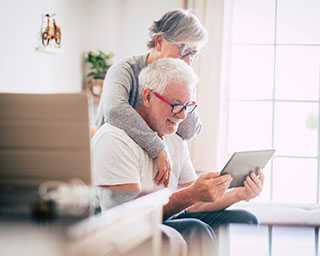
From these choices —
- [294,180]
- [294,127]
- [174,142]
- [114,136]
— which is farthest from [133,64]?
[294,180]

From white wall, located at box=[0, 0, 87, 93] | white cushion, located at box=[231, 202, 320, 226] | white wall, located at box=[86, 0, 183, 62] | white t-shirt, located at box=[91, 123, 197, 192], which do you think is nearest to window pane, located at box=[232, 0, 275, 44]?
white wall, located at box=[86, 0, 183, 62]

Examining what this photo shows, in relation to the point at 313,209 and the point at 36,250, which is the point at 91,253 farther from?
the point at 313,209

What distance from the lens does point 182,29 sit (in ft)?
7.18

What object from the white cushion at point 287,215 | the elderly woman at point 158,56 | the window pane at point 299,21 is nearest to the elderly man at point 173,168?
the elderly woman at point 158,56

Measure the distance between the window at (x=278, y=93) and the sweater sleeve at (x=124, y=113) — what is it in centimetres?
241

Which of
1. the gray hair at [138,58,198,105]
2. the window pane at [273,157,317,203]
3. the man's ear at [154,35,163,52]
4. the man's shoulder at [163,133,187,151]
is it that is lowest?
the window pane at [273,157,317,203]

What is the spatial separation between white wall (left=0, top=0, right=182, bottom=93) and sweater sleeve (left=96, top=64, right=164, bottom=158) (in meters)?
1.03

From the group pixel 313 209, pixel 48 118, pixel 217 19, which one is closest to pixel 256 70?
pixel 217 19

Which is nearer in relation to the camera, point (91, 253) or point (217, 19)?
point (91, 253)

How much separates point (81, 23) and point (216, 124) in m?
→ 1.58

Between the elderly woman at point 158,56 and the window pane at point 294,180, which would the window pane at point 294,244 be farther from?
the window pane at point 294,180

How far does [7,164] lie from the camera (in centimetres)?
150

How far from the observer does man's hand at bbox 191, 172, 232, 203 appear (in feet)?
5.61

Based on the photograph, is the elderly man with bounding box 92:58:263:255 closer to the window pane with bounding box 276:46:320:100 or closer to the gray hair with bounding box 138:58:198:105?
the gray hair with bounding box 138:58:198:105
